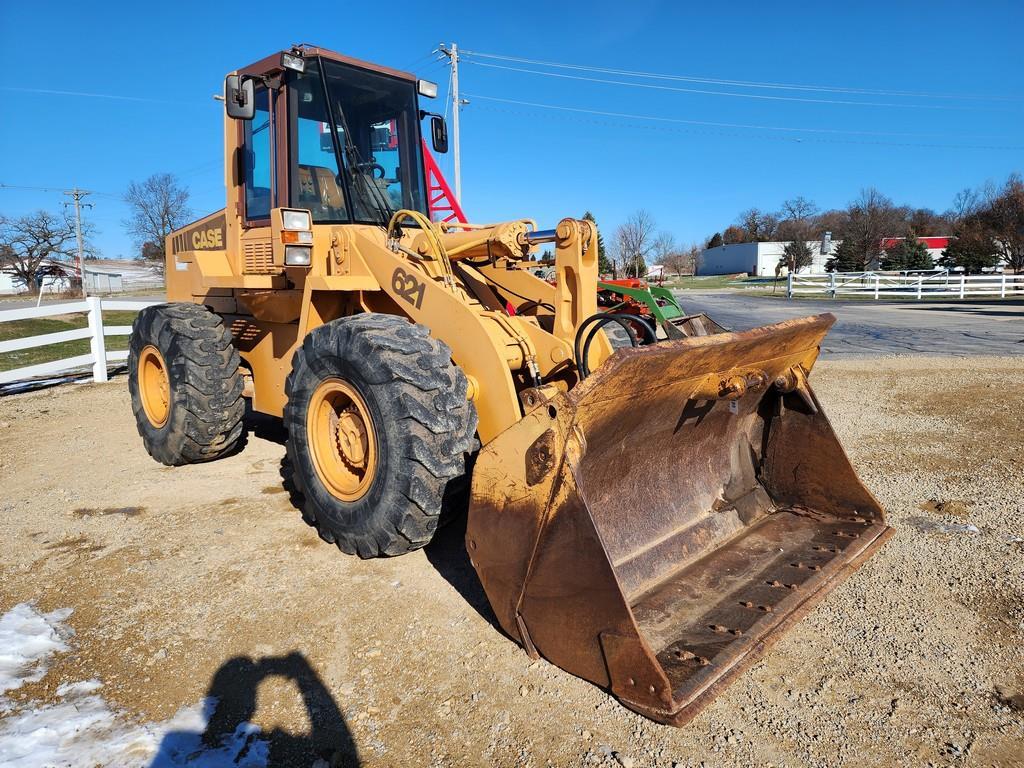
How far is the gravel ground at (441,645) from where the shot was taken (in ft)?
8.17

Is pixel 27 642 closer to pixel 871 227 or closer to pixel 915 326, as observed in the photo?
pixel 915 326

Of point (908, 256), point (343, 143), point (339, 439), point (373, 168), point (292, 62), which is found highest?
point (908, 256)

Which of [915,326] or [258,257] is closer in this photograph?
[258,257]

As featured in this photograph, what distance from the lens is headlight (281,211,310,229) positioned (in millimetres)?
4516

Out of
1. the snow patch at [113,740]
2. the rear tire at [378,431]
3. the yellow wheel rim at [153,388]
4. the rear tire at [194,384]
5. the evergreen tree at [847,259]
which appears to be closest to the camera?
the snow patch at [113,740]

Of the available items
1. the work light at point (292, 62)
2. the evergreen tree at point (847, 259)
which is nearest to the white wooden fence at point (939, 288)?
the evergreen tree at point (847, 259)

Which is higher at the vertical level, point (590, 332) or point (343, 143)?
point (343, 143)

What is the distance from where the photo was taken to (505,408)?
11.8 feet

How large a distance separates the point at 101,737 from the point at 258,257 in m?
3.48

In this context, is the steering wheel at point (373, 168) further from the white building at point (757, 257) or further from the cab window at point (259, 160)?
the white building at point (757, 257)

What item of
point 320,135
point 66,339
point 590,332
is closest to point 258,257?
point 320,135

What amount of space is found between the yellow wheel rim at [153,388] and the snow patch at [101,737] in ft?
11.3

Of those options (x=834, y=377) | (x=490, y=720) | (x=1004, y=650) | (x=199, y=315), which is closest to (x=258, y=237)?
(x=199, y=315)

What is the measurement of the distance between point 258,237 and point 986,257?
49264 millimetres
